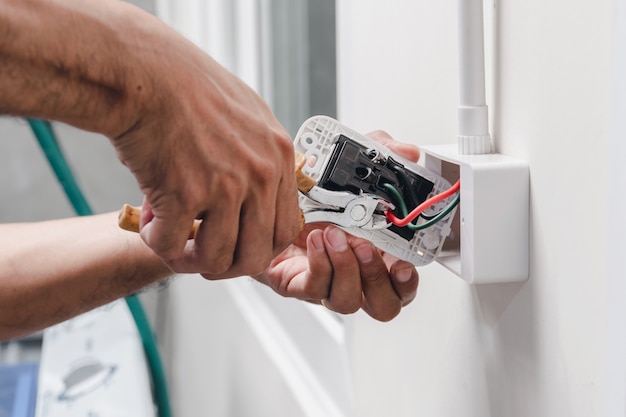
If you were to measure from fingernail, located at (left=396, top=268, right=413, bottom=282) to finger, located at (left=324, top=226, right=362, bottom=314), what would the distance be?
3cm

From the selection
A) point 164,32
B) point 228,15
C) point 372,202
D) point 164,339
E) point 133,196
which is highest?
point 228,15

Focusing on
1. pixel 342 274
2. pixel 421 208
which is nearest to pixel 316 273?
pixel 342 274

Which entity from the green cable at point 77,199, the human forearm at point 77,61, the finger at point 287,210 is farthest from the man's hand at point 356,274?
the green cable at point 77,199

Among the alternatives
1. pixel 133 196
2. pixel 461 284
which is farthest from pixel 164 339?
pixel 461 284

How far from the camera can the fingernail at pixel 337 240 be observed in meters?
0.65

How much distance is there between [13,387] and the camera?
153 centimetres

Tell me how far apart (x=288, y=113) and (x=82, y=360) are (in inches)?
26.2

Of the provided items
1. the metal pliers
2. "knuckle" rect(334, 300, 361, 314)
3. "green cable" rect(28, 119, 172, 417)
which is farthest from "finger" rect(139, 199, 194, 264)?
"green cable" rect(28, 119, 172, 417)

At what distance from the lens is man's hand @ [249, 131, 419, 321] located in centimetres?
65

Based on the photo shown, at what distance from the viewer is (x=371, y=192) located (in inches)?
23.5

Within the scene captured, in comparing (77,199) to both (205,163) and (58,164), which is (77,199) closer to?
(58,164)

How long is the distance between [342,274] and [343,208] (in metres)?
0.09

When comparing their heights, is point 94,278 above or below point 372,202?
below

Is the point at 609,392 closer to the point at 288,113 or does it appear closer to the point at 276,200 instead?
the point at 276,200
